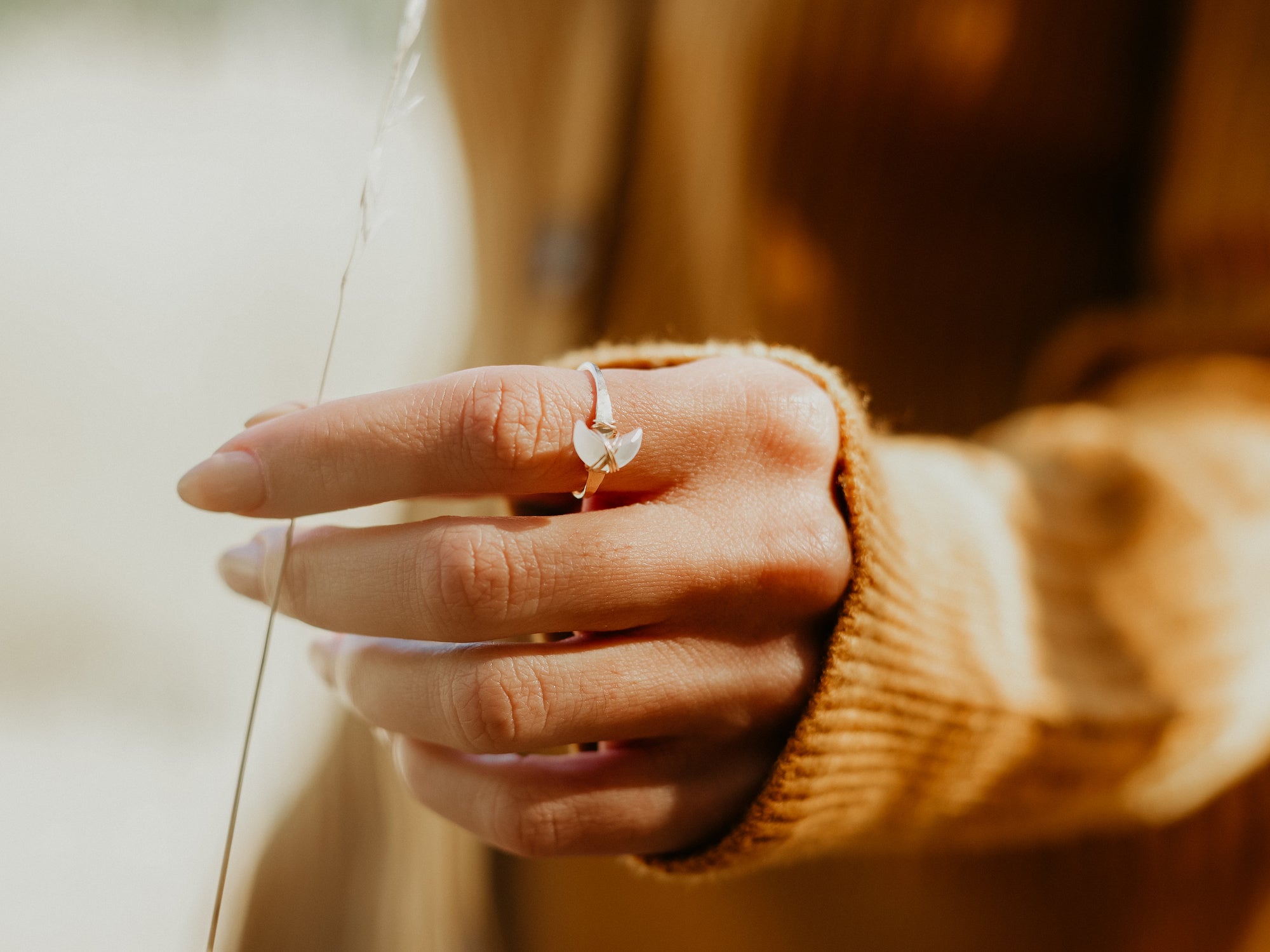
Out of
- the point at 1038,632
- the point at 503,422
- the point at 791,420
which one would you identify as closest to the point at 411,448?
the point at 503,422

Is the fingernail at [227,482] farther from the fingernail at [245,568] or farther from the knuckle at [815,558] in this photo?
the knuckle at [815,558]

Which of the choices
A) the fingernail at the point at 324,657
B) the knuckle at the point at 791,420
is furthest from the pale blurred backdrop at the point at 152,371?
the knuckle at the point at 791,420

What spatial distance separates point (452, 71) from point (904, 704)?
18.8 inches

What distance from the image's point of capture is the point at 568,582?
0.25m

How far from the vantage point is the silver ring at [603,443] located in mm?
246

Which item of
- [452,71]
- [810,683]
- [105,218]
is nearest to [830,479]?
[810,683]

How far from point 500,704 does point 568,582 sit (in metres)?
0.04

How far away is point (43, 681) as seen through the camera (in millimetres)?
295

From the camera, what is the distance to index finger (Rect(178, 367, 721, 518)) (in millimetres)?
235

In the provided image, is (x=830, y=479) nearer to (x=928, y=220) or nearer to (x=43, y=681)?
(x=43, y=681)

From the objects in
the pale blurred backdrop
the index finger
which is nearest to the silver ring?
the index finger

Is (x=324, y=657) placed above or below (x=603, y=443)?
below

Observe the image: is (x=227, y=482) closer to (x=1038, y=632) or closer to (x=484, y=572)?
(x=484, y=572)

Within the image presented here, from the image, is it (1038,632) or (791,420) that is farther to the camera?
(1038,632)
